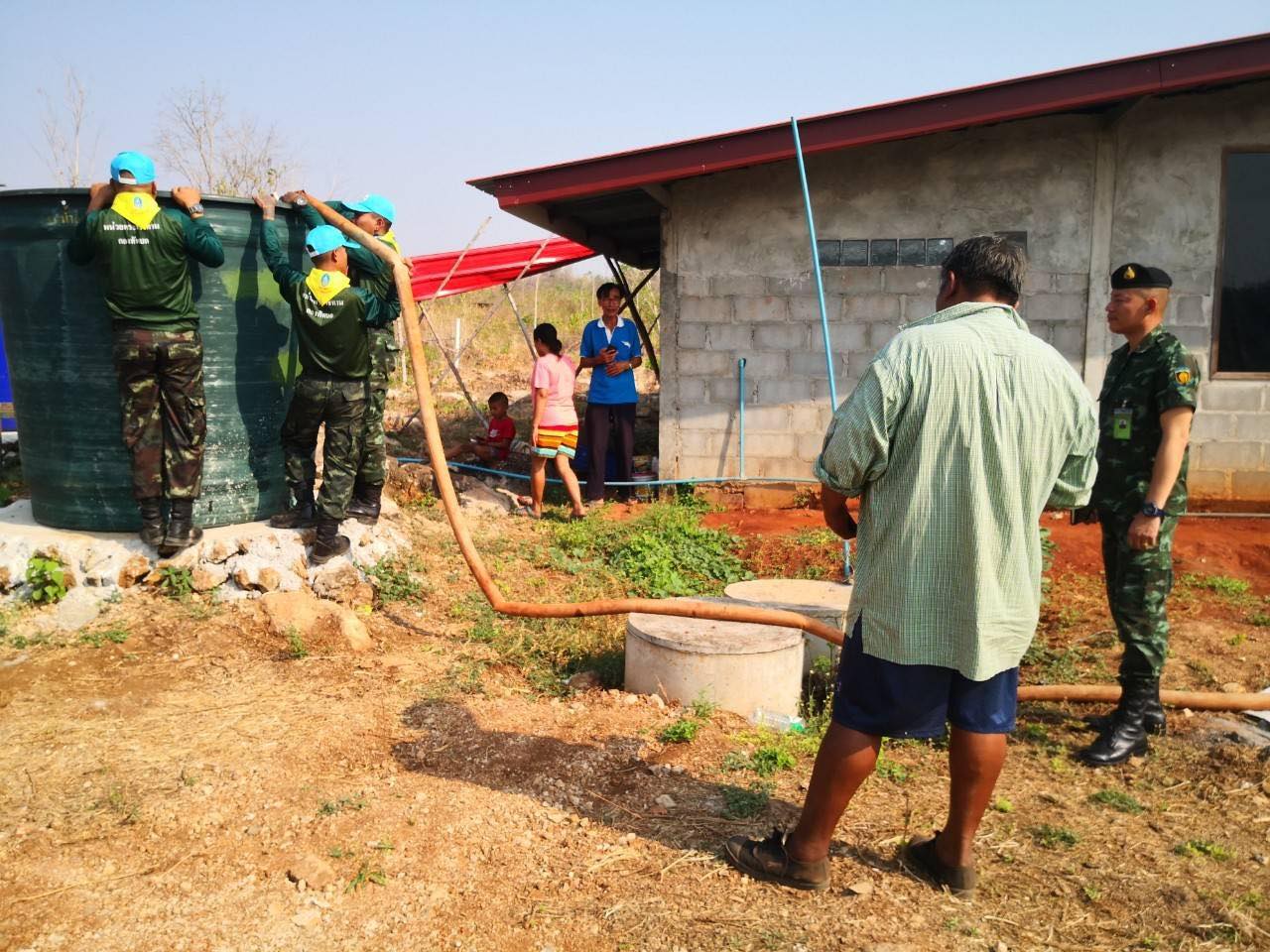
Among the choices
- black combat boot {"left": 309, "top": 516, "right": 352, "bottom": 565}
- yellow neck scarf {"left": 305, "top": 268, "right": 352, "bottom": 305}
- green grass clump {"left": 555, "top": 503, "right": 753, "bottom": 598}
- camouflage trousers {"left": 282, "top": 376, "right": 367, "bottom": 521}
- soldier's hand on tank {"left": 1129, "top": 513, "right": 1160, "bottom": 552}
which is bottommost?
green grass clump {"left": 555, "top": 503, "right": 753, "bottom": 598}

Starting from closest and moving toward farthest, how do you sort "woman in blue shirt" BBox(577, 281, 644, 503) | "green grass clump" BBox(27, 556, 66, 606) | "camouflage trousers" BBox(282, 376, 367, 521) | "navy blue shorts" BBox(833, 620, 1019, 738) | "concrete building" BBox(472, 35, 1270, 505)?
"navy blue shorts" BBox(833, 620, 1019, 738)
"green grass clump" BBox(27, 556, 66, 606)
"camouflage trousers" BBox(282, 376, 367, 521)
"concrete building" BBox(472, 35, 1270, 505)
"woman in blue shirt" BBox(577, 281, 644, 503)

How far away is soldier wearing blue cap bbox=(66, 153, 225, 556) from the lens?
5.16 m

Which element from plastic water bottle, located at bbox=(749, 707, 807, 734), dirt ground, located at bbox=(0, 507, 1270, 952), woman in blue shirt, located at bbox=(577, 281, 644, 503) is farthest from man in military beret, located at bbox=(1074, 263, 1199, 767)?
woman in blue shirt, located at bbox=(577, 281, 644, 503)

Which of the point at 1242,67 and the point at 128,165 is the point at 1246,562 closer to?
the point at 1242,67

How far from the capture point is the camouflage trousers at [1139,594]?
13.8 feet

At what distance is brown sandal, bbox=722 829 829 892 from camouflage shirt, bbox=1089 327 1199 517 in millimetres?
2150

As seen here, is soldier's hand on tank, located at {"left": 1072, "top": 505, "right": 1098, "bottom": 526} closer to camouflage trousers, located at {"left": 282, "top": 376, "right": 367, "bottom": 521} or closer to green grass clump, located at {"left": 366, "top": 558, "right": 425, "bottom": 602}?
green grass clump, located at {"left": 366, "top": 558, "right": 425, "bottom": 602}

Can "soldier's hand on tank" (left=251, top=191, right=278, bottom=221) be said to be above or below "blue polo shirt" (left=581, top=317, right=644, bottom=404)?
above

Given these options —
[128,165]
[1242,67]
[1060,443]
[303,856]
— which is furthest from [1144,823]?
[1242,67]

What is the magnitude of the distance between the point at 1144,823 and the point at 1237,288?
635 cm

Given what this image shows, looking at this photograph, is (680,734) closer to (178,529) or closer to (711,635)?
(711,635)

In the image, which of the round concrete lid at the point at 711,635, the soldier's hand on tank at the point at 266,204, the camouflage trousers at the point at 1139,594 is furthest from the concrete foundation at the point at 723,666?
the soldier's hand on tank at the point at 266,204

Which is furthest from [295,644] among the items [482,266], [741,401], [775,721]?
[482,266]

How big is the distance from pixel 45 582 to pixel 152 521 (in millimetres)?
662
